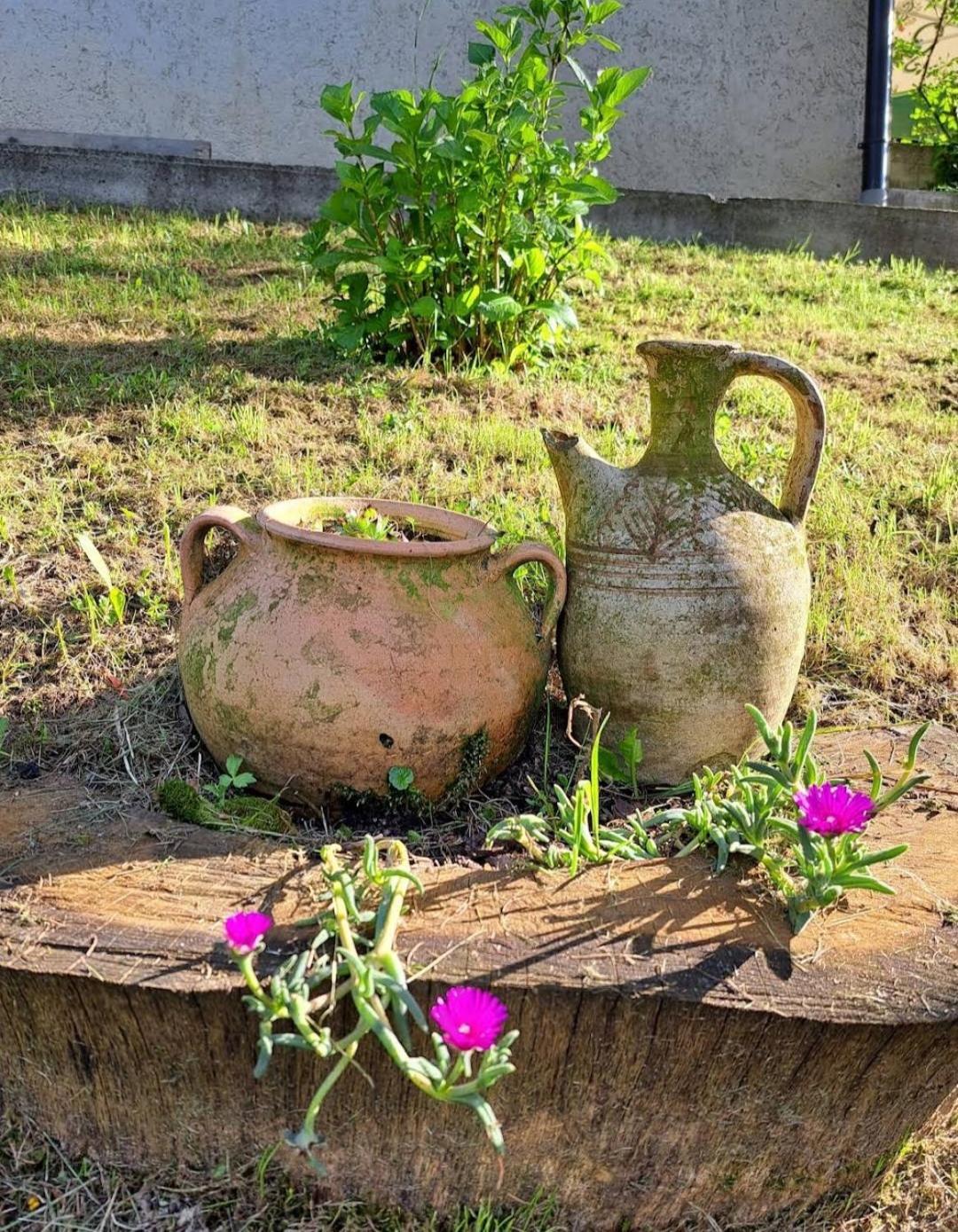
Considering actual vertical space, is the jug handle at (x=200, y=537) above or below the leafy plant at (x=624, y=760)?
above

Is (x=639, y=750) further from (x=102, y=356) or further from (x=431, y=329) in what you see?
(x=102, y=356)

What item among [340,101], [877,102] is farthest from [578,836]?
[877,102]

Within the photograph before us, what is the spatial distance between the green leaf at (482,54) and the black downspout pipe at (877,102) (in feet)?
13.5

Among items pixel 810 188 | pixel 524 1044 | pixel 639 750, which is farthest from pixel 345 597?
pixel 810 188

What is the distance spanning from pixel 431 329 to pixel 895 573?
5.93 ft

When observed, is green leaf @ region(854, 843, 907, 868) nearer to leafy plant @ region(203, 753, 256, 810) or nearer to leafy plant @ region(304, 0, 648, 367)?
leafy plant @ region(203, 753, 256, 810)

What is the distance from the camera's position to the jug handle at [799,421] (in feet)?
7.09

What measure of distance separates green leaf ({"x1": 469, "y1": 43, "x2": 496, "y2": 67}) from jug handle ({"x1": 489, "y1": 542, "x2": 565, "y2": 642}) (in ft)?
6.95

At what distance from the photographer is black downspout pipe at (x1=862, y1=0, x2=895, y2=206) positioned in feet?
22.2

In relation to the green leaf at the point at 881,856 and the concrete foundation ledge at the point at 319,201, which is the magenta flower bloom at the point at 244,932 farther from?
the concrete foundation ledge at the point at 319,201

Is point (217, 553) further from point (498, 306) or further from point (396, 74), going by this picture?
point (396, 74)

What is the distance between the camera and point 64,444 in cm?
321

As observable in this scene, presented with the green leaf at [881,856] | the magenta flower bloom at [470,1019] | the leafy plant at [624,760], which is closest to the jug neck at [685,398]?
the leafy plant at [624,760]

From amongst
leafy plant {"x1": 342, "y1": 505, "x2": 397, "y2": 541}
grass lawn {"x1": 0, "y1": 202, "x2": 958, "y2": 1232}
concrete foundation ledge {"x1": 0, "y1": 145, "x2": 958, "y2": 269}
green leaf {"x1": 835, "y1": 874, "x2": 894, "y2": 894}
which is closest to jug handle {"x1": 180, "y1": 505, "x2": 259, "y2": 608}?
leafy plant {"x1": 342, "y1": 505, "x2": 397, "y2": 541}
